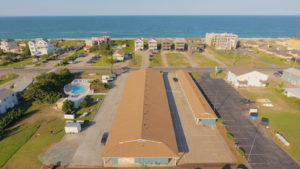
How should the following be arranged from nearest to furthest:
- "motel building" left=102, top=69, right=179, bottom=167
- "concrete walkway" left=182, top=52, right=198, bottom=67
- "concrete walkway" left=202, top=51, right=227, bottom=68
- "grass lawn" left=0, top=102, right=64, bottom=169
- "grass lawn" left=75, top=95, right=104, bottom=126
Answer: "motel building" left=102, top=69, right=179, bottom=167, "grass lawn" left=0, top=102, right=64, bottom=169, "grass lawn" left=75, top=95, right=104, bottom=126, "concrete walkway" left=202, top=51, right=227, bottom=68, "concrete walkway" left=182, top=52, right=198, bottom=67

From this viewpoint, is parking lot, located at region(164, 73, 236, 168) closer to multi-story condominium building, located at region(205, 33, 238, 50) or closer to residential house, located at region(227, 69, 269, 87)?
residential house, located at region(227, 69, 269, 87)

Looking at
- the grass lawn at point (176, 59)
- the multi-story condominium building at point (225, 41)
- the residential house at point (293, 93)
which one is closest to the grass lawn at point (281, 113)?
the residential house at point (293, 93)

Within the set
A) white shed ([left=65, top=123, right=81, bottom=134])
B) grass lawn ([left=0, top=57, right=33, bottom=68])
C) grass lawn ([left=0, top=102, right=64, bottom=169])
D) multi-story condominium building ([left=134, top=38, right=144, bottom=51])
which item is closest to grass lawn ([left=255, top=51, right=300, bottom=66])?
multi-story condominium building ([left=134, top=38, right=144, bottom=51])

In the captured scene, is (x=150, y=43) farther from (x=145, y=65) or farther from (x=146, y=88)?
(x=146, y=88)

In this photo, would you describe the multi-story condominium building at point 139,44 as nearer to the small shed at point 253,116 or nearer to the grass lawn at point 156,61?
the grass lawn at point 156,61

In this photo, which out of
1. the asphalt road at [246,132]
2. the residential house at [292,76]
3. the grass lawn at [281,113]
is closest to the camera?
the asphalt road at [246,132]

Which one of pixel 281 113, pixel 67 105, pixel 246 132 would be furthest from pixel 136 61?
pixel 281 113

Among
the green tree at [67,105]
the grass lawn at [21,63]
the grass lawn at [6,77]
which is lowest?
the green tree at [67,105]
